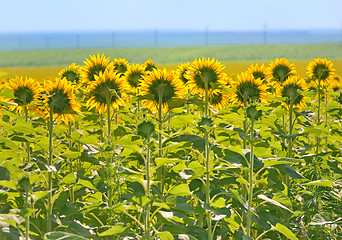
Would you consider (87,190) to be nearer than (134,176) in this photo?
No

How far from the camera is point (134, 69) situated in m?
3.34

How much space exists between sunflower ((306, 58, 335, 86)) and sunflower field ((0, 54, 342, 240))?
33cm

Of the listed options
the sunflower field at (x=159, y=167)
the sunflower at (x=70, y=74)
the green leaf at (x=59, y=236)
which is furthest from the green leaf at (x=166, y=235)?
the sunflower at (x=70, y=74)

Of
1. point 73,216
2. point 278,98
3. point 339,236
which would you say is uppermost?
point 278,98

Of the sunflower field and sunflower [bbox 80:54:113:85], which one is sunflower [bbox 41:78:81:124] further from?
sunflower [bbox 80:54:113:85]

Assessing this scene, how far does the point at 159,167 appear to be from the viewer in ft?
8.07

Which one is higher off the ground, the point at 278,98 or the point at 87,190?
the point at 278,98

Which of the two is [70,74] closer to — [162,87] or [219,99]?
[219,99]

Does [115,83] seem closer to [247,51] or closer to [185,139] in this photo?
[185,139]

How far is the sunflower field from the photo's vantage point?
2.14 m

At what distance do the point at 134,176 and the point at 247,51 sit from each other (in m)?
38.9

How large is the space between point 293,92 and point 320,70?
77 centimetres

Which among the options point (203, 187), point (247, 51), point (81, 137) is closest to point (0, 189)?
point (81, 137)

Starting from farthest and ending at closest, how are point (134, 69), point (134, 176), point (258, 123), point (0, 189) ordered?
point (134, 69), point (258, 123), point (134, 176), point (0, 189)
